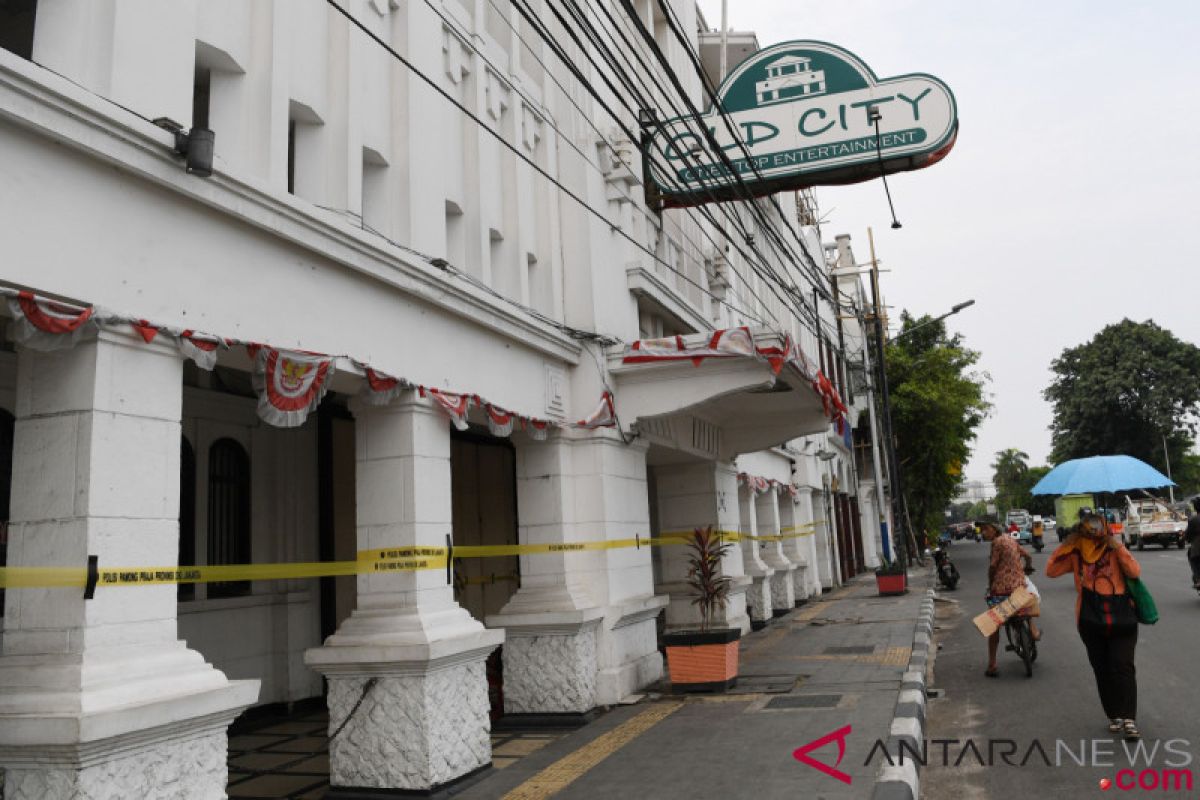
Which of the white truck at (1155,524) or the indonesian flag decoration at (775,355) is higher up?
the indonesian flag decoration at (775,355)

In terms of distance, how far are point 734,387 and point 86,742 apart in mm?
7188

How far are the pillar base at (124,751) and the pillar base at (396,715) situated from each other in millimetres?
1800

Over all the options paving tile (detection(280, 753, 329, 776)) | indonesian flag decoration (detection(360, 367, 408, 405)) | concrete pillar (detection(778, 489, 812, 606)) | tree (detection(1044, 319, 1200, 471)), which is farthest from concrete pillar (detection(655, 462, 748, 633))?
tree (detection(1044, 319, 1200, 471))

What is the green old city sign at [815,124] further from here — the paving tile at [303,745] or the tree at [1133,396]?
the tree at [1133,396]

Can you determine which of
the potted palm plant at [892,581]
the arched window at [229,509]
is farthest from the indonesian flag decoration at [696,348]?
the potted palm plant at [892,581]

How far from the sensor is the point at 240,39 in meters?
6.06

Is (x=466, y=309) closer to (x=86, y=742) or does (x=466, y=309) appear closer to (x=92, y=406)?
(x=92, y=406)

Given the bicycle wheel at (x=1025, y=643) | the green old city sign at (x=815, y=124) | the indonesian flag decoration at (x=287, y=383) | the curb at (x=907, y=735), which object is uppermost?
the green old city sign at (x=815, y=124)

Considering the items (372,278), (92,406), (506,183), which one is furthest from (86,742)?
(506,183)

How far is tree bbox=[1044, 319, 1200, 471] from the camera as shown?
56781 mm

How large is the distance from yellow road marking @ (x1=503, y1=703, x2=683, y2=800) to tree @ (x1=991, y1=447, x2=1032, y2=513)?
123238 mm

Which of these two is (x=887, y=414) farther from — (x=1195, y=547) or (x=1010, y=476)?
(x=1010, y=476)

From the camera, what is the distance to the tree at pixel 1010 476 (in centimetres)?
12450

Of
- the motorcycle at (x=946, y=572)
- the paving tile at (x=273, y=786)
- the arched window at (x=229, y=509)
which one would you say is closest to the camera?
the paving tile at (x=273, y=786)
